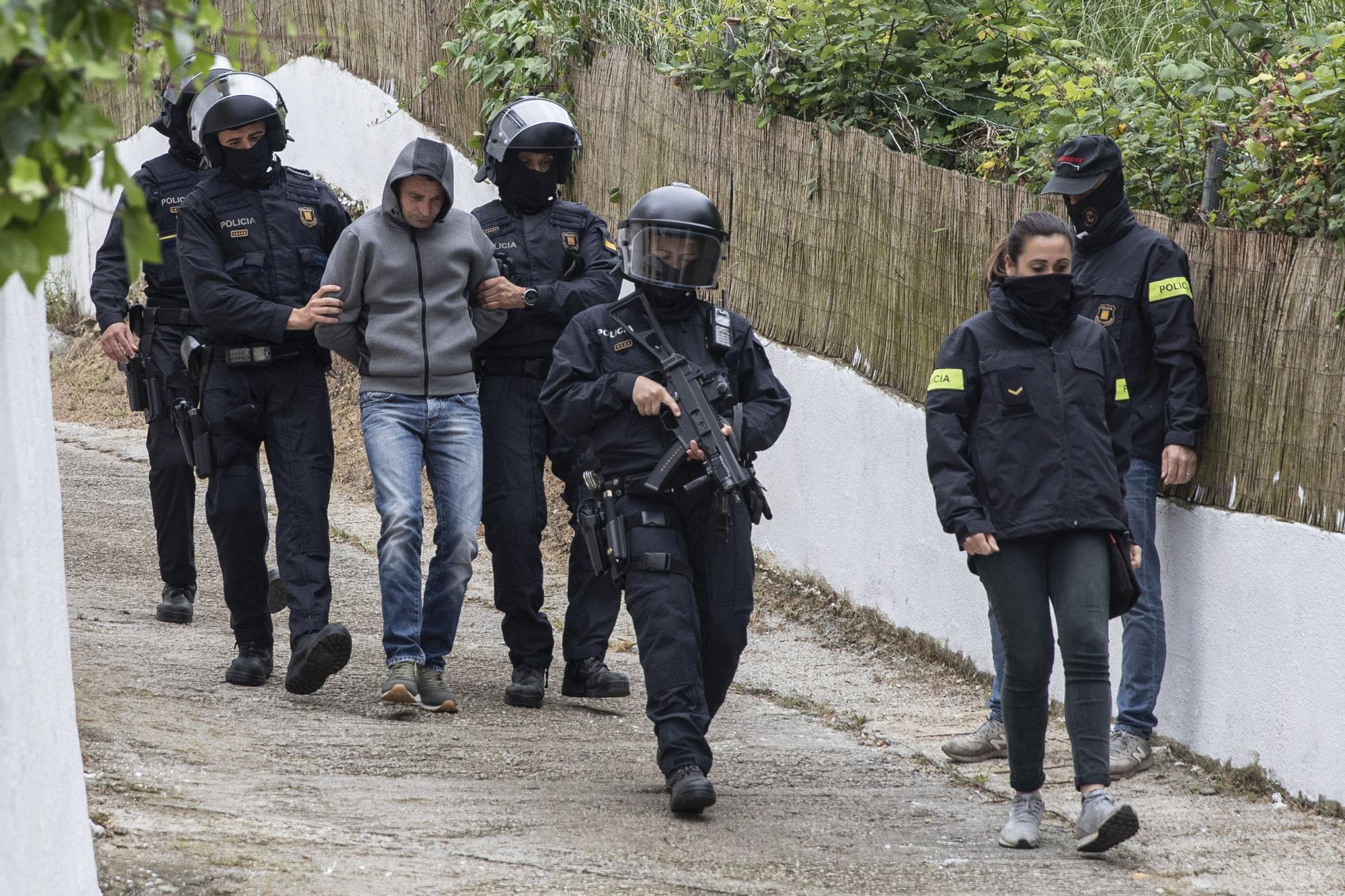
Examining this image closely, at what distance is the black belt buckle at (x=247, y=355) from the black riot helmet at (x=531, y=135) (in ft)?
3.50

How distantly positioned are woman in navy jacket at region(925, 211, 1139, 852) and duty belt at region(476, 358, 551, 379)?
1912 mm

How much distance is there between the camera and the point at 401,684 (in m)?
6.12

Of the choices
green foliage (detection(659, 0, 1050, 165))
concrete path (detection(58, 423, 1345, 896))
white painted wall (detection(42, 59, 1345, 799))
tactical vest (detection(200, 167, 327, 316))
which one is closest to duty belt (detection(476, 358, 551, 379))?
tactical vest (detection(200, 167, 327, 316))

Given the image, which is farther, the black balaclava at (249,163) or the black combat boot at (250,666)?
the black combat boot at (250,666)

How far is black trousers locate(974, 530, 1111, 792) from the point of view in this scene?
4914 mm

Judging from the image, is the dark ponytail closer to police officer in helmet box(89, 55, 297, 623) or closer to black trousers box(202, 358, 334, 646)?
black trousers box(202, 358, 334, 646)

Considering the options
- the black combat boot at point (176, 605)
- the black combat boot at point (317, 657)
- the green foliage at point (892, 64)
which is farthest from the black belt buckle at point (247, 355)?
the green foliage at point (892, 64)

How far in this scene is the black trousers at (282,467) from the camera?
623 centimetres

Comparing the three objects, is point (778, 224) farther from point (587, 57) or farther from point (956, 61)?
point (587, 57)

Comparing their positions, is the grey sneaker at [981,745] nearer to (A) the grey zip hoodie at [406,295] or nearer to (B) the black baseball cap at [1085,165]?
(B) the black baseball cap at [1085,165]

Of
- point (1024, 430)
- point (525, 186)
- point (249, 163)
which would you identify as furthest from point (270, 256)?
point (1024, 430)

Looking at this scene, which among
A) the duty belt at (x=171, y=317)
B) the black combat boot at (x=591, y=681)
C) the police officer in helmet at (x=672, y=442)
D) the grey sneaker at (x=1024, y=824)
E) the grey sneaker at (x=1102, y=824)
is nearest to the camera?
the grey sneaker at (x=1102, y=824)

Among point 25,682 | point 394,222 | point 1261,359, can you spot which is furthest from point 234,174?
point 1261,359

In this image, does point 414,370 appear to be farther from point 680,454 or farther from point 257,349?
point 680,454
